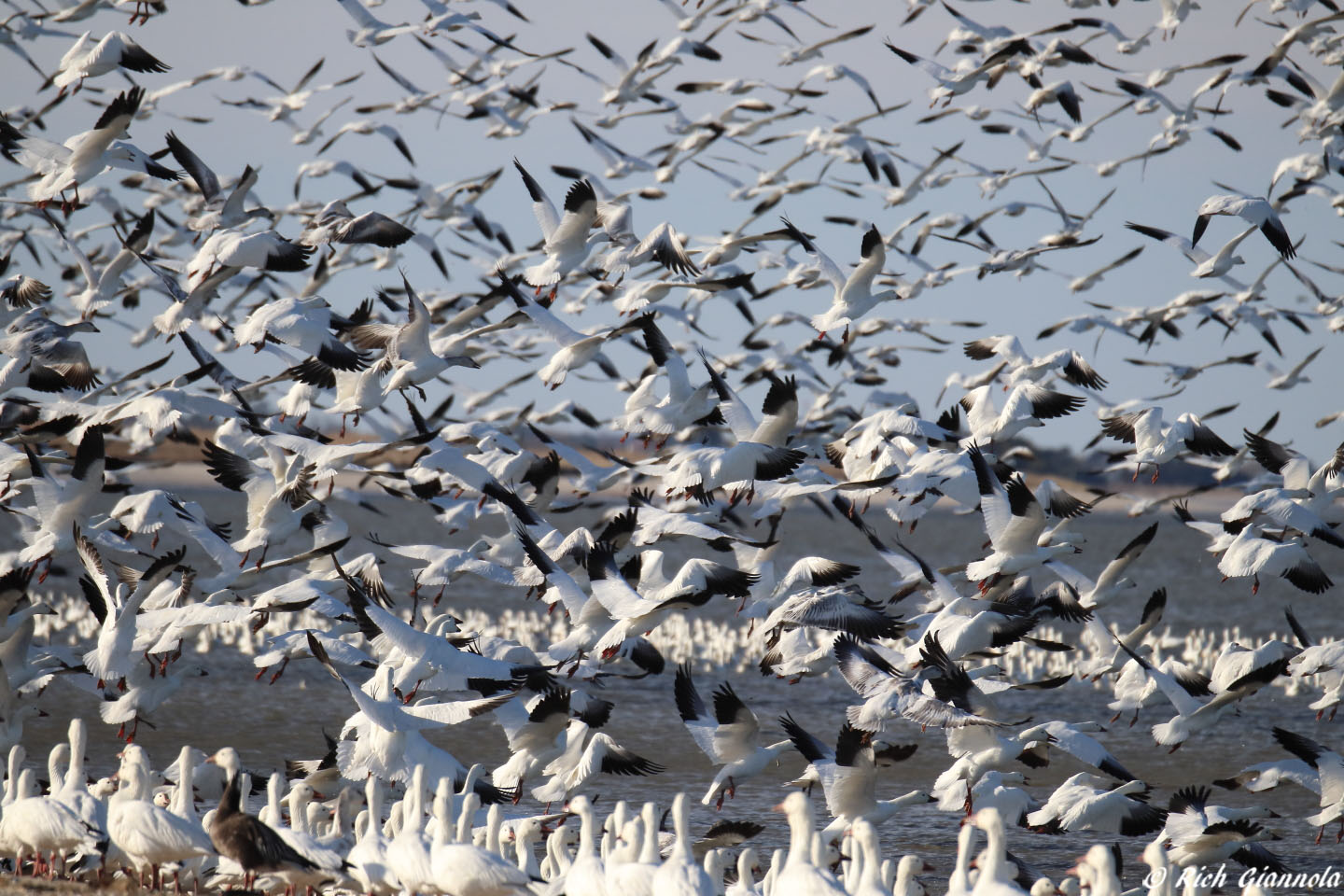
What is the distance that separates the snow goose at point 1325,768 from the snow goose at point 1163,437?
2.67m

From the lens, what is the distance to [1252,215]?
528 inches

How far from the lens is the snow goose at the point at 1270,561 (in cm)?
1184

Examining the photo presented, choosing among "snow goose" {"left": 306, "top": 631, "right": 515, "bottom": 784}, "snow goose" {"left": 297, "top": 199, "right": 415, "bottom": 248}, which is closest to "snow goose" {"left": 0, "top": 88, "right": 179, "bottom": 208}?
"snow goose" {"left": 297, "top": 199, "right": 415, "bottom": 248}

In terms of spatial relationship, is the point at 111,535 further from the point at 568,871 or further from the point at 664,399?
the point at 568,871

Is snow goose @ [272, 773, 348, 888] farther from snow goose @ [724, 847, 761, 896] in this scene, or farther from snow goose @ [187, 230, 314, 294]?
snow goose @ [187, 230, 314, 294]

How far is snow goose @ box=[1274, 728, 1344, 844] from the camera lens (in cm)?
1005

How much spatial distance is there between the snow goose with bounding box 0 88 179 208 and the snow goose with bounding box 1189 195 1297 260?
367 inches

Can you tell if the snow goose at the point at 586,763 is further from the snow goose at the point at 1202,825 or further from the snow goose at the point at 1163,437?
the snow goose at the point at 1163,437

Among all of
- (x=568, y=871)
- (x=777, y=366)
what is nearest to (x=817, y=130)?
(x=777, y=366)

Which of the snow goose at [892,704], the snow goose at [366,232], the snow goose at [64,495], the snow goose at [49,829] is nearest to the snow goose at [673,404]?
the snow goose at [366,232]

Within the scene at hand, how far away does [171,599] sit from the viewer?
464 inches

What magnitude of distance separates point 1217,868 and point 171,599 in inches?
322

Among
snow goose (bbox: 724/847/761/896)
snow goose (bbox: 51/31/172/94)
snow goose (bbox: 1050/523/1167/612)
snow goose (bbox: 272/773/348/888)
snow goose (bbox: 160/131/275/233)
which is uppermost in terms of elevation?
snow goose (bbox: 51/31/172/94)

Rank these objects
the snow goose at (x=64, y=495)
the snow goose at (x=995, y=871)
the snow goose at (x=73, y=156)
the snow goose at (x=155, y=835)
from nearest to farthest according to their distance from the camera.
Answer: the snow goose at (x=995, y=871) → the snow goose at (x=155, y=835) → the snow goose at (x=64, y=495) → the snow goose at (x=73, y=156)
